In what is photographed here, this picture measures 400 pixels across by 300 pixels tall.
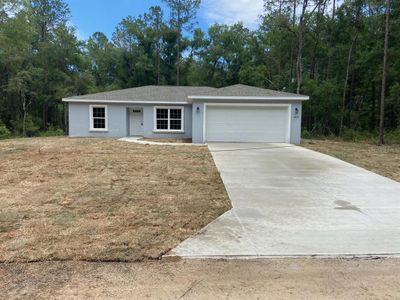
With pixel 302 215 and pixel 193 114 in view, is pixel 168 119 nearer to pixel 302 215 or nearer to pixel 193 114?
pixel 193 114

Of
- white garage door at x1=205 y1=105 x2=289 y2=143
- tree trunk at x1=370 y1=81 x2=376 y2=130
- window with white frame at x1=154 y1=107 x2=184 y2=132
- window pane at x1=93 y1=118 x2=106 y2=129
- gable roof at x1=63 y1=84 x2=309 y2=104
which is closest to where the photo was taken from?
gable roof at x1=63 y1=84 x2=309 y2=104

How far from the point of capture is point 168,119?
65.6ft

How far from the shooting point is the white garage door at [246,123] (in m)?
17.6

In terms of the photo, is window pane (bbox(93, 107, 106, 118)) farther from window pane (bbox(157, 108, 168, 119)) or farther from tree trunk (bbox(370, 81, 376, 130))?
tree trunk (bbox(370, 81, 376, 130))

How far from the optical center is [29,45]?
3384 centimetres

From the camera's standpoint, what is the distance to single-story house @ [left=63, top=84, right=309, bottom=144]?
17500 mm

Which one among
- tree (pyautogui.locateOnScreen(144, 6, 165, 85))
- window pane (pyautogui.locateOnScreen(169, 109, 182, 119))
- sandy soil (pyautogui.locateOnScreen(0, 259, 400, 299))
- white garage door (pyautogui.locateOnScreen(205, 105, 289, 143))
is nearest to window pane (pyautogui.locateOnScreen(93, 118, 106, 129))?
window pane (pyautogui.locateOnScreen(169, 109, 182, 119))

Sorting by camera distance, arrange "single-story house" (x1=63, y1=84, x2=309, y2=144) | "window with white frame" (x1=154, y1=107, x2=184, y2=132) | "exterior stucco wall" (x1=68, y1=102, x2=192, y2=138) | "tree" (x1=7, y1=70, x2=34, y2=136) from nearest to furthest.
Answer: "single-story house" (x1=63, y1=84, x2=309, y2=144), "exterior stucco wall" (x1=68, y1=102, x2=192, y2=138), "window with white frame" (x1=154, y1=107, x2=184, y2=132), "tree" (x1=7, y1=70, x2=34, y2=136)

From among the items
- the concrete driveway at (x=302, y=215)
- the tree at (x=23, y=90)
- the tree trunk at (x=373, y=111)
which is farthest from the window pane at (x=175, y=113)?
the tree trunk at (x=373, y=111)

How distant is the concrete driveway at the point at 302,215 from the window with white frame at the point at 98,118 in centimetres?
1199

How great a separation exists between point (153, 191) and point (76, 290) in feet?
12.8

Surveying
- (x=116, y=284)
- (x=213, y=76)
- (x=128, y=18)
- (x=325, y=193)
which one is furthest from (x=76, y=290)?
(x=128, y=18)

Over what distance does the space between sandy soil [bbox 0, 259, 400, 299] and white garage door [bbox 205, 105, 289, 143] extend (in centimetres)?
1389

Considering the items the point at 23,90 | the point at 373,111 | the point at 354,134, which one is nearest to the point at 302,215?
the point at 354,134
